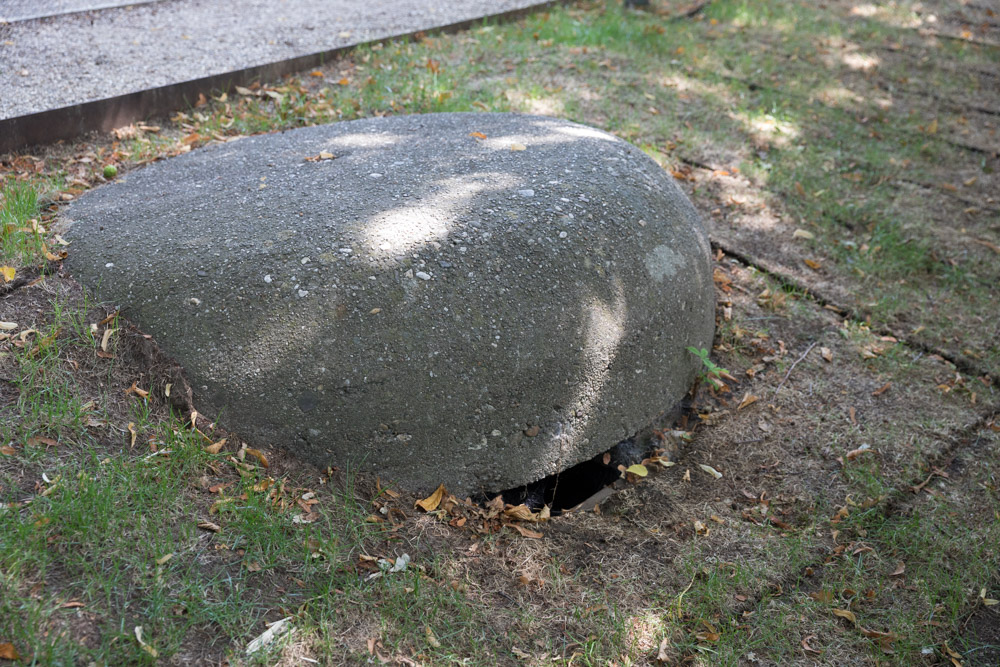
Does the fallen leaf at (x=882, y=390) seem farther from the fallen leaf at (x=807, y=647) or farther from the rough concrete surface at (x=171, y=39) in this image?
the rough concrete surface at (x=171, y=39)

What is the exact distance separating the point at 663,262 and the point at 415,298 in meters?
1.04

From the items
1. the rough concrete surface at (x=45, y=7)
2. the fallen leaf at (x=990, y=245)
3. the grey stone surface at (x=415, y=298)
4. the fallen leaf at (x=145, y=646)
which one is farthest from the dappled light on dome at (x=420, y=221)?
the rough concrete surface at (x=45, y=7)

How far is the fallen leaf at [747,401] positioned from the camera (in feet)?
10.7

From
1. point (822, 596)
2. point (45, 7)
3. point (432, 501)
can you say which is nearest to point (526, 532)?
point (432, 501)

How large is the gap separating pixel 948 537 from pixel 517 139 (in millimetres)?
2291

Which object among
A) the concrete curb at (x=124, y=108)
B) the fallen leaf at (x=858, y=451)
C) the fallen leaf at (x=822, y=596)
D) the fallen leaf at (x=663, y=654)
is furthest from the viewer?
the concrete curb at (x=124, y=108)

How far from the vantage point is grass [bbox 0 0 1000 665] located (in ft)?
6.61

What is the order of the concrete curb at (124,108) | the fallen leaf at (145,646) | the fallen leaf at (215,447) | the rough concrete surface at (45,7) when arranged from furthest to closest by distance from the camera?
the rough concrete surface at (45,7), the concrete curb at (124,108), the fallen leaf at (215,447), the fallen leaf at (145,646)

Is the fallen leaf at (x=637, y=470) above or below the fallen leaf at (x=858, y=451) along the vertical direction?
above

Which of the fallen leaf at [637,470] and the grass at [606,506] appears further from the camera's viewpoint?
the fallen leaf at [637,470]

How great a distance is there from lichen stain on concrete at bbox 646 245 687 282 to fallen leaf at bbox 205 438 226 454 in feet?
5.36

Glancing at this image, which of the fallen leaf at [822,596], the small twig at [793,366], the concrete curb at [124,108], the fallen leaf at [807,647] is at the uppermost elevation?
the concrete curb at [124,108]

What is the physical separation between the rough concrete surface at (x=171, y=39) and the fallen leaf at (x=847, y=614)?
4.24 meters

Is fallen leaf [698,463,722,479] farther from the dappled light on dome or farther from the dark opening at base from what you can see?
the dappled light on dome
